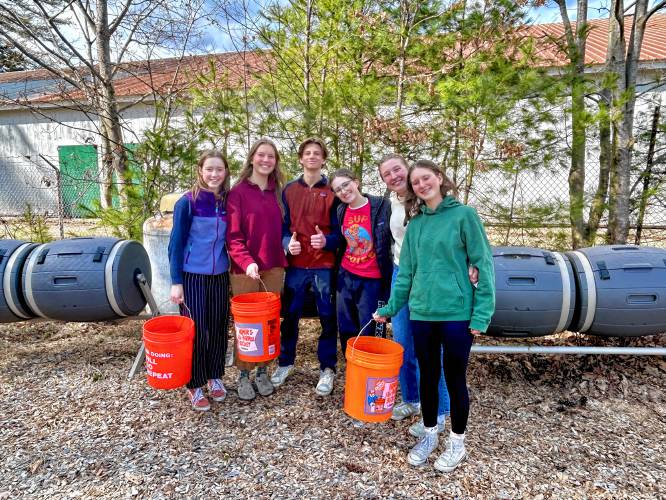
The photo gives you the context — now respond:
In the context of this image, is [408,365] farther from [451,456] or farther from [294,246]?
[294,246]

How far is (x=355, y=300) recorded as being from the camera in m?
2.94

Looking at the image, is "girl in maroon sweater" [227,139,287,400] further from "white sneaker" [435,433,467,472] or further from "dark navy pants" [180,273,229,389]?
"white sneaker" [435,433,467,472]

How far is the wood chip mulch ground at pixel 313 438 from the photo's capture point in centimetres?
231

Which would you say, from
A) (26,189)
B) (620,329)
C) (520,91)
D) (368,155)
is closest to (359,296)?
(620,329)

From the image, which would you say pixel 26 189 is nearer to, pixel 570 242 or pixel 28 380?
pixel 28 380

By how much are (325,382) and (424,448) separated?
0.95m

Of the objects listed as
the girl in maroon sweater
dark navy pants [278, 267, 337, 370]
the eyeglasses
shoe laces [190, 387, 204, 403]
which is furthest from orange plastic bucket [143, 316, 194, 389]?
the eyeglasses

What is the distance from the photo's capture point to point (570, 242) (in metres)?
4.99

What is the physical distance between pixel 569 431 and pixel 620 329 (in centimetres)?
86

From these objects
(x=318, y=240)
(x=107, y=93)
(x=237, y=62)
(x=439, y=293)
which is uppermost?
(x=237, y=62)

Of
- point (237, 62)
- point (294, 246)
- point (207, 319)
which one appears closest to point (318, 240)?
point (294, 246)

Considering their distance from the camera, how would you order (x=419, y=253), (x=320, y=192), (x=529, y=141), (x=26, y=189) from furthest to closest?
(x=26, y=189) < (x=529, y=141) < (x=320, y=192) < (x=419, y=253)

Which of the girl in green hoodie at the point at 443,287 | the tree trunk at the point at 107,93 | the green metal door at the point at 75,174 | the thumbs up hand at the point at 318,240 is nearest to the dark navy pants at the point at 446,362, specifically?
the girl in green hoodie at the point at 443,287

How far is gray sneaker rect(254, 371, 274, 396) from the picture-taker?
3.20m
